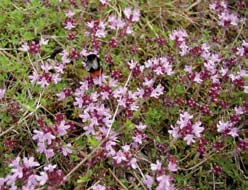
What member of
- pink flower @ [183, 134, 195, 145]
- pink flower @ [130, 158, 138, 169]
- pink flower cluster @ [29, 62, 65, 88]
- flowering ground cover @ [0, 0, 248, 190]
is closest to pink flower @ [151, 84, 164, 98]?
flowering ground cover @ [0, 0, 248, 190]

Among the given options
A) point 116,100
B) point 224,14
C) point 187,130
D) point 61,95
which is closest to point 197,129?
point 187,130

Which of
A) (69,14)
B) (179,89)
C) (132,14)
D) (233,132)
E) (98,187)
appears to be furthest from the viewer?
(132,14)

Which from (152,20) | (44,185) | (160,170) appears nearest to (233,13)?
(152,20)

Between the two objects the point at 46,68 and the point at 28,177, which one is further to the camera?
the point at 46,68

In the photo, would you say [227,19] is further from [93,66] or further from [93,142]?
[93,142]

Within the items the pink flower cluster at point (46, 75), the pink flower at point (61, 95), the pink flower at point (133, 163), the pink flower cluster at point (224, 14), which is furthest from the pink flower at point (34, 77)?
the pink flower cluster at point (224, 14)

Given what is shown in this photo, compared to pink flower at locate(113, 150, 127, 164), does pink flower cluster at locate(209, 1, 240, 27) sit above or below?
above

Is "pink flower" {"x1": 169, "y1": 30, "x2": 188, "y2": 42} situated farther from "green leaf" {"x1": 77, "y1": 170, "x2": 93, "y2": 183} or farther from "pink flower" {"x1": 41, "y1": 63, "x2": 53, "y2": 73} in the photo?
"green leaf" {"x1": 77, "y1": 170, "x2": 93, "y2": 183}
